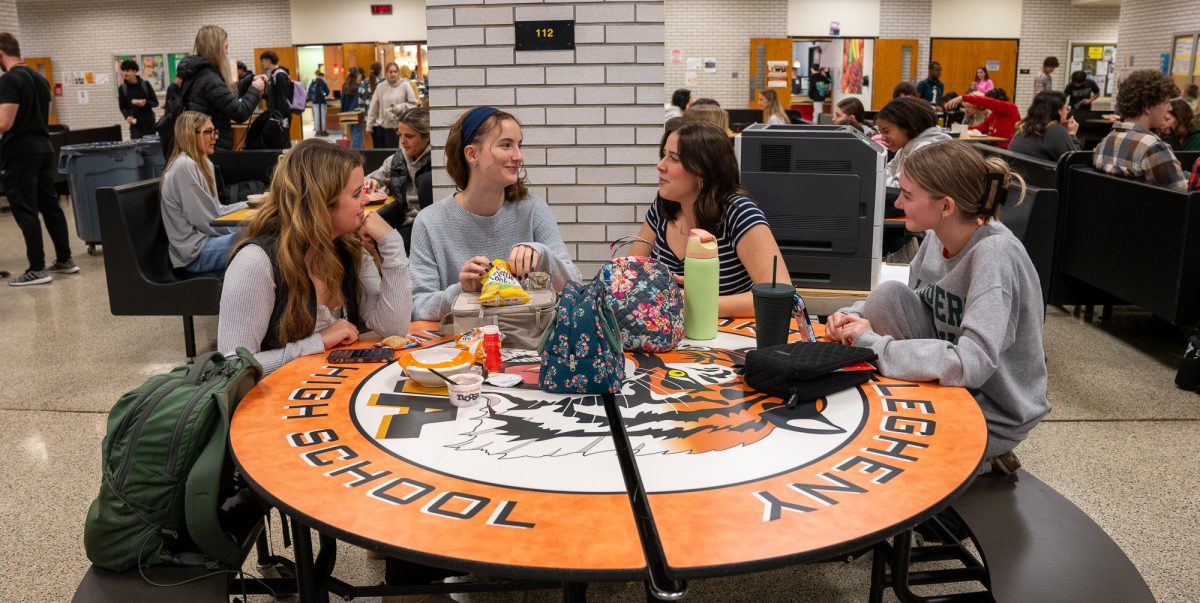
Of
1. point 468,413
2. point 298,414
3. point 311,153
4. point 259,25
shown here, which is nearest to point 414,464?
point 468,413

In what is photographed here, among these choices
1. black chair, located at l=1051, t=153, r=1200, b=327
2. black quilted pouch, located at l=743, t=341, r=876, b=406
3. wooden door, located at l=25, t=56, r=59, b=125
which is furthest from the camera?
wooden door, located at l=25, t=56, r=59, b=125

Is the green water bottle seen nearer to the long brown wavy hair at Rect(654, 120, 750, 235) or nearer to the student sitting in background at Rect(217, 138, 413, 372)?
the long brown wavy hair at Rect(654, 120, 750, 235)

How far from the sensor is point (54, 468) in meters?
3.49

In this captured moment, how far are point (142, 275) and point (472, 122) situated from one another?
262 centimetres

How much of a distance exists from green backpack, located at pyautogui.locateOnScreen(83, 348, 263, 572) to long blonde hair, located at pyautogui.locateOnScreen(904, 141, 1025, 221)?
161 cm

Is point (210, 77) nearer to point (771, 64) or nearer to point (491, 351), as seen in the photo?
point (491, 351)

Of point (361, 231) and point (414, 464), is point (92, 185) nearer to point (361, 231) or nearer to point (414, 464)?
point (361, 231)

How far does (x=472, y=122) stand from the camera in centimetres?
296

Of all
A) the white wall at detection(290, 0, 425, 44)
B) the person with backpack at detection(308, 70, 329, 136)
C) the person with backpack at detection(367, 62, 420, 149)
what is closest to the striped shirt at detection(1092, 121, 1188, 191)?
the person with backpack at detection(367, 62, 420, 149)

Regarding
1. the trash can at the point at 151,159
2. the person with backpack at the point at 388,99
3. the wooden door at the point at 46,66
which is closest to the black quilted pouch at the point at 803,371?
the trash can at the point at 151,159

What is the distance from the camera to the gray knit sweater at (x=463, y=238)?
113 inches

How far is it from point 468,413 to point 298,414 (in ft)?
1.12

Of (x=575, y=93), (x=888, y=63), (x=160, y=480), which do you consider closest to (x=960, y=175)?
(x=160, y=480)

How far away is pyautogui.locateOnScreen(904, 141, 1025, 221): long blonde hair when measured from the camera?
6.86ft
